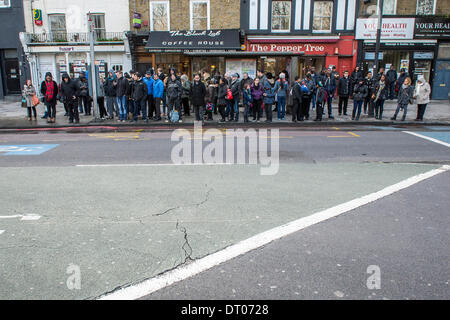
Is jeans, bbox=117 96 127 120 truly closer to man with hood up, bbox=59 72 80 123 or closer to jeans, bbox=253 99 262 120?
man with hood up, bbox=59 72 80 123

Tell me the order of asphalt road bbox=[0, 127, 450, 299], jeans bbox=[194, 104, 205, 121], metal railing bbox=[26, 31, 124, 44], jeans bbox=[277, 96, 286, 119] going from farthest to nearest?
1. metal railing bbox=[26, 31, 124, 44]
2. jeans bbox=[277, 96, 286, 119]
3. jeans bbox=[194, 104, 205, 121]
4. asphalt road bbox=[0, 127, 450, 299]

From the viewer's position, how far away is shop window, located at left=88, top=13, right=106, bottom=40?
24.5 metres

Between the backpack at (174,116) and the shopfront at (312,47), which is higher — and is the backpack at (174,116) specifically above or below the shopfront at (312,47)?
below

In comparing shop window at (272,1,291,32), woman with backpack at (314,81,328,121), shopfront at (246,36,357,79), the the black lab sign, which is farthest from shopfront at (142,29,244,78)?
woman with backpack at (314,81,328,121)

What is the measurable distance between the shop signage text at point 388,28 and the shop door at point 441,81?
279 centimetres

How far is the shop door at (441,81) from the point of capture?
76.7 ft

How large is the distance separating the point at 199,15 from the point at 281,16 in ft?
17.0

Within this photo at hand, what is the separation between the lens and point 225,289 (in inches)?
139

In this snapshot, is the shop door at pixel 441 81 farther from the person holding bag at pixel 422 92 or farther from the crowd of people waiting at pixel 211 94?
the person holding bag at pixel 422 92

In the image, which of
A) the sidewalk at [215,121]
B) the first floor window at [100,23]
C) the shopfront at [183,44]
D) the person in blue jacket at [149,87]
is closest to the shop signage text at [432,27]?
the sidewalk at [215,121]

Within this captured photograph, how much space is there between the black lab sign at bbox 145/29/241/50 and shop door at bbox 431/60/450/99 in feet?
41.5

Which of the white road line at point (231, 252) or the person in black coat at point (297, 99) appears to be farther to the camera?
the person in black coat at point (297, 99)
